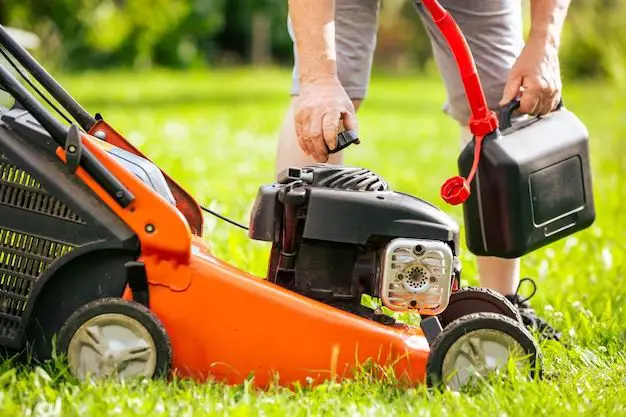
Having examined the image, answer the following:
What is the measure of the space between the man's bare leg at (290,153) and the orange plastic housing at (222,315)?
0.56m

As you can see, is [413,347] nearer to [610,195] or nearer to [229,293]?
[229,293]

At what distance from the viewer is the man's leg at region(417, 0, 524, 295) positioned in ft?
8.79

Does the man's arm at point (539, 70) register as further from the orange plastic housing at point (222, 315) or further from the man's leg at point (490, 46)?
the orange plastic housing at point (222, 315)

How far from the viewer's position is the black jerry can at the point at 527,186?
2.17 meters

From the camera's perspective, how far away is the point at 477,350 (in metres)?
2.01

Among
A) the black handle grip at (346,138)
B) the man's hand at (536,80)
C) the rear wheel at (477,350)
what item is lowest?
the rear wheel at (477,350)

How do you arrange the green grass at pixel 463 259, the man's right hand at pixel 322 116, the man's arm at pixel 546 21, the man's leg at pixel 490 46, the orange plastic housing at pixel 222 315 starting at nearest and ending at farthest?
the green grass at pixel 463 259 → the orange plastic housing at pixel 222 315 → the man's right hand at pixel 322 116 → the man's arm at pixel 546 21 → the man's leg at pixel 490 46

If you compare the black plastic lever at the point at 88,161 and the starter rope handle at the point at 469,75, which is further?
the starter rope handle at the point at 469,75

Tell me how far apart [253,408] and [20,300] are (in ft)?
1.60

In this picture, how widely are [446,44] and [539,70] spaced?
41cm

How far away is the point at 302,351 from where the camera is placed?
79.6 inches

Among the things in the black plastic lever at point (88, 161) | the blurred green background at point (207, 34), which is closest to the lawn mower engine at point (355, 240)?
the black plastic lever at point (88, 161)

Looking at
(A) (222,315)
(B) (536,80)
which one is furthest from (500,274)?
(A) (222,315)

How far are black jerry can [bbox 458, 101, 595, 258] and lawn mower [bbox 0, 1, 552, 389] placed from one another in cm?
19
